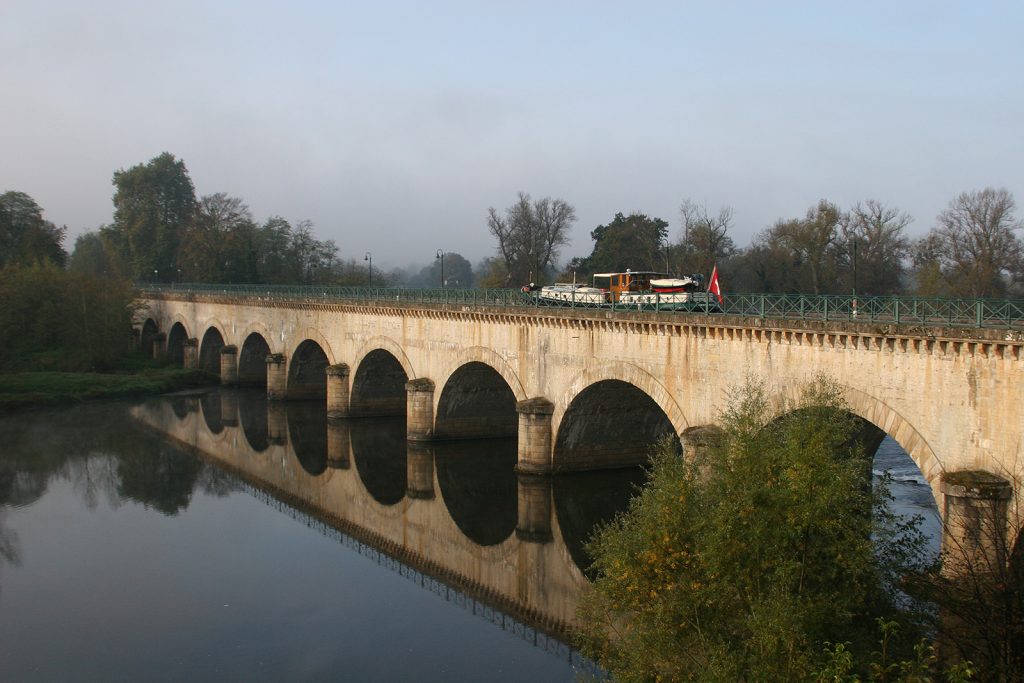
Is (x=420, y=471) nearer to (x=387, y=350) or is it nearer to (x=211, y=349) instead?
(x=387, y=350)

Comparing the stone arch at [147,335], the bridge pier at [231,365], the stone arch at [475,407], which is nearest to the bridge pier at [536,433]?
the stone arch at [475,407]

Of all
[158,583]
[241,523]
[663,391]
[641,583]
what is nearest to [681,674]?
[641,583]

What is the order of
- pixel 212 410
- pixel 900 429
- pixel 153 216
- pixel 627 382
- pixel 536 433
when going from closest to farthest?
pixel 900 429 → pixel 627 382 → pixel 536 433 → pixel 212 410 → pixel 153 216

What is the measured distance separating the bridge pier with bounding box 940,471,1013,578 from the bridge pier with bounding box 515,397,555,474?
14591 millimetres

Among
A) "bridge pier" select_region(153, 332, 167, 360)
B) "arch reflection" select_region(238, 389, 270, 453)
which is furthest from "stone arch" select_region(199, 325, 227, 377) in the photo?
"arch reflection" select_region(238, 389, 270, 453)

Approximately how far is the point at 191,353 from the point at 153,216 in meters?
36.9

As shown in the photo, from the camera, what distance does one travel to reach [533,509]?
27312mm

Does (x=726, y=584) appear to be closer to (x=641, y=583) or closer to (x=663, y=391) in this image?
(x=641, y=583)

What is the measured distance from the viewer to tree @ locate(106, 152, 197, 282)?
301 ft

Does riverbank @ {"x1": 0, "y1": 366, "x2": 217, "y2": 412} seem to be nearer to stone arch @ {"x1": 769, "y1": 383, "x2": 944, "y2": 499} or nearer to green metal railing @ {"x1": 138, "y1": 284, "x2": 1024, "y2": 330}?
green metal railing @ {"x1": 138, "y1": 284, "x2": 1024, "y2": 330}

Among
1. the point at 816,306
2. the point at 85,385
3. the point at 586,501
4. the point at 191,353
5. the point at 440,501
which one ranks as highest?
the point at 816,306

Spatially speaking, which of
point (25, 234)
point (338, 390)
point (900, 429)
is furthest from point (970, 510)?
point (25, 234)

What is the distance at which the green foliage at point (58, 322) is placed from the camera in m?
58.0

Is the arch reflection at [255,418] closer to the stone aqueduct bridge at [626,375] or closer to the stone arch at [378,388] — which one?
the stone aqueduct bridge at [626,375]
